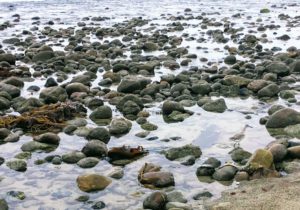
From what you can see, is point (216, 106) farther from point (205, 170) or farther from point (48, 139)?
point (48, 139)

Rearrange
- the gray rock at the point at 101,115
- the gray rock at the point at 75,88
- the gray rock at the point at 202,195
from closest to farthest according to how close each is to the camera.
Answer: the gray rock at the point at 202,195 → the gray rock at the point at 101,115 → the gray rock at the point at 75,88

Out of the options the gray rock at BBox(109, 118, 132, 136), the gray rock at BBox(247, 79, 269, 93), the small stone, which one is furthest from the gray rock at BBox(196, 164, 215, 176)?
the gray rock at BBox(247, 79, 269, 93)

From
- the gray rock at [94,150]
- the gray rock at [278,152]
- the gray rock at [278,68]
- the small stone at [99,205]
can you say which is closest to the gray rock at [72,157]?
the gray rock at [94,150]

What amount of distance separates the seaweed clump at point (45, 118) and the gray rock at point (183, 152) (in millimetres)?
2628

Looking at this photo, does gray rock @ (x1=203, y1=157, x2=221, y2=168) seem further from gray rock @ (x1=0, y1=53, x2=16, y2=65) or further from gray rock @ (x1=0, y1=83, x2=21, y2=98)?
gray rock @ (x1=0, y1=53, x2=16, y2=65)

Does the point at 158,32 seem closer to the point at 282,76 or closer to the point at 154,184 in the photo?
the point at 282,76

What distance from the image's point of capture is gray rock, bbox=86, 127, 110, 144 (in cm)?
847

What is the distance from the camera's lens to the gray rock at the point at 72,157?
7.55m

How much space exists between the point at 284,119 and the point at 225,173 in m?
2.60

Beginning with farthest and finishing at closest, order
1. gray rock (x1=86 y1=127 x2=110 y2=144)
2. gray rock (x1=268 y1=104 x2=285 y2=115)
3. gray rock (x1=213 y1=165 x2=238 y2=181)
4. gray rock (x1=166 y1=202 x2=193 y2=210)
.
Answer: gray rock (x1=268 y1=104 x2=285 y2=115) → gray rock (x1=86 y1=127 x2=110 y2=144) → gray rock (x1=213 y1=165 x2=238 y2=181) → gray rock (x1=166 y1=202 x2=193 y2=210)

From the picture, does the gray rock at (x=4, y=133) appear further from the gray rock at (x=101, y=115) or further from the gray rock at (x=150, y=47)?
the gray rock at (x=150, y=47)

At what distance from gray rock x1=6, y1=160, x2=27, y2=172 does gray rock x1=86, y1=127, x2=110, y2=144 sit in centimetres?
146

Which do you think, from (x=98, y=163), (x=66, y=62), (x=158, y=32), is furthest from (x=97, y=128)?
(x=158, y=32)

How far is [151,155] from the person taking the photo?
7766 mm
